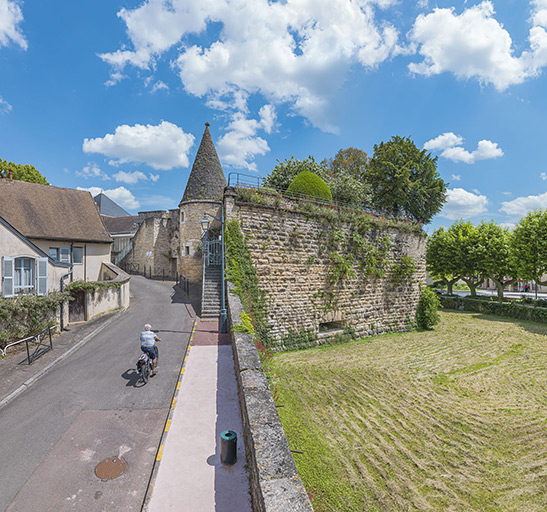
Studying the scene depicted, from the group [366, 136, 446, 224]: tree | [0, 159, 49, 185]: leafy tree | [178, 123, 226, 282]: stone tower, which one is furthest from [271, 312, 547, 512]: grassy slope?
[0, 159, 49, 185]: leafy tree

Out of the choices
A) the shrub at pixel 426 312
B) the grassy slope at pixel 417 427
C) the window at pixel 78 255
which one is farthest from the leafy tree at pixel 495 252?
the window at pixel 78 255

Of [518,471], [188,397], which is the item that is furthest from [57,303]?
[518,471]

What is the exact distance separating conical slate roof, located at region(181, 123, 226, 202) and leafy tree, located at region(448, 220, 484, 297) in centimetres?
2046

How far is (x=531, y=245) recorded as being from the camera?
19.9 m

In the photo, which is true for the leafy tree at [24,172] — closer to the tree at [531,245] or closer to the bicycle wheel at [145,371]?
the bicycle wheel at [145,371]

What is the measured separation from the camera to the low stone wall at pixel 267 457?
2.73 meters

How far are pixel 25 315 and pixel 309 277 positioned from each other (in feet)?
34.4

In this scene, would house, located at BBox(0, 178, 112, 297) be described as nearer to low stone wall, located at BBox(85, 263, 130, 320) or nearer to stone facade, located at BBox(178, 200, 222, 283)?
low stone wall, located at BBox(85, 263, 130, 320)

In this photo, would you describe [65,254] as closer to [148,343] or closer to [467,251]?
[148,343]

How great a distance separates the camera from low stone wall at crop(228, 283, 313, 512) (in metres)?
2.73

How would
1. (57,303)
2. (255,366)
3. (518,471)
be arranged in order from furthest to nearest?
(57,303) → (255,366) → (518,471)

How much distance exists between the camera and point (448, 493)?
15.1 feet

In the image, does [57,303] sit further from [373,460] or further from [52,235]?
[373,460]

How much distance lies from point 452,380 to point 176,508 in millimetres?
8858
